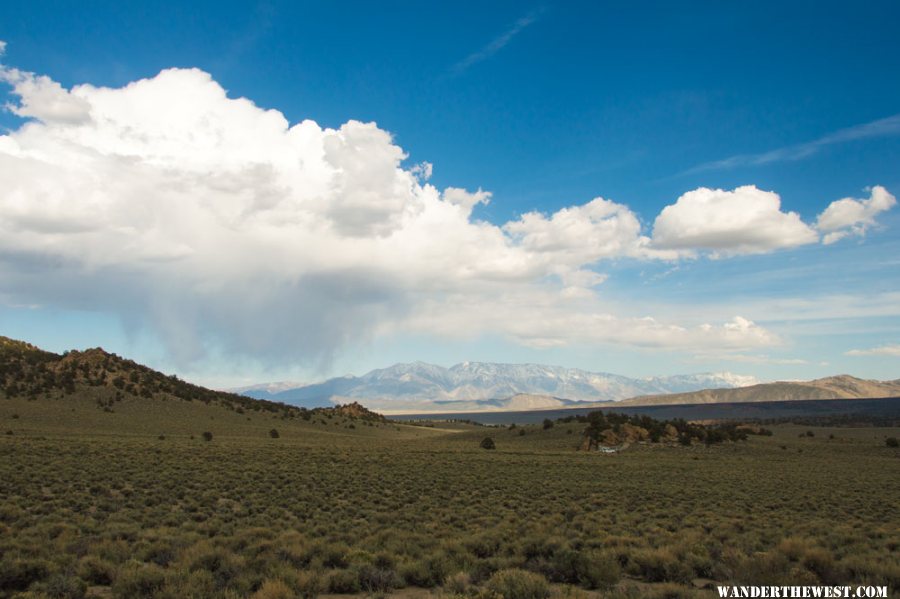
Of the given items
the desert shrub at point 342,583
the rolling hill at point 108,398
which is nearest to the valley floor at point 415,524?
the desert shrub at point 342,583

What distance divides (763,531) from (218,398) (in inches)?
3348

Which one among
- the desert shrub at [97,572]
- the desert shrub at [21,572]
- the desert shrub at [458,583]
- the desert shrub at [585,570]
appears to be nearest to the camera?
the desert shrub at [21,572]

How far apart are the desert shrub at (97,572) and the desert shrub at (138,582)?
521 millimetres

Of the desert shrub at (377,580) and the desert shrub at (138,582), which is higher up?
the desert shrub at (138,582)

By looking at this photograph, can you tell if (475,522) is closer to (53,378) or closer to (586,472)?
(586,472)

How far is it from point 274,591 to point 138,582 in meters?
2.59

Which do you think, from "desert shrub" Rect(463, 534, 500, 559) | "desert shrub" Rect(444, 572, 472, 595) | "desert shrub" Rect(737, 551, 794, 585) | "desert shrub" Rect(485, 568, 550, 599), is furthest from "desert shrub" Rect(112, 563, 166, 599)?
"desert shrub" Rect(737, 551, 794, 585)

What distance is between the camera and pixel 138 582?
9523 mm

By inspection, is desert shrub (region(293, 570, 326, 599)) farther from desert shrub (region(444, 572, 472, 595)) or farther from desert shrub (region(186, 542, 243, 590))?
desert shrub (region(444, 572, 472, 595))

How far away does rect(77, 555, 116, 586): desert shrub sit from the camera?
10.4 metres

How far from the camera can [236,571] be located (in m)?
10.4

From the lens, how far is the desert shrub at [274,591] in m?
8.77

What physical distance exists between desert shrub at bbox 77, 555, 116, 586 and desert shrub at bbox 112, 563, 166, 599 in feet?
1.71

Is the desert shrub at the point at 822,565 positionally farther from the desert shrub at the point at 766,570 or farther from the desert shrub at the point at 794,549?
the desert shrub at the point at 766,570
